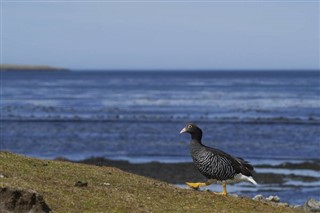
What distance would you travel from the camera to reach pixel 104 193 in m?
15.4

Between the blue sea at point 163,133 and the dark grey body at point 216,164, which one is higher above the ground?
the dark grey body at point 216,164

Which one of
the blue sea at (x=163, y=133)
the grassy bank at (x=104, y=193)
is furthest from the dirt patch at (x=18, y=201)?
the blue sea at (x=163, y=133)

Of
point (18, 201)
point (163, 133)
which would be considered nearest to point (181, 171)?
point (163, 133)

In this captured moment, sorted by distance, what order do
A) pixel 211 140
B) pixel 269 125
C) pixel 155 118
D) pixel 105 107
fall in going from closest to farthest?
1. pixel 211 140
2. pixel 269 125
3. pixel 155 118
4. pixel 105 107

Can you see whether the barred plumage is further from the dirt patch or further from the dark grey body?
the dirt patch

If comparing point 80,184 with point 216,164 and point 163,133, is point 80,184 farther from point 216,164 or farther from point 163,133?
point 163,133

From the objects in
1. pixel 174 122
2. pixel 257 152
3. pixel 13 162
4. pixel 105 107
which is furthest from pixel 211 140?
pixel 105 107

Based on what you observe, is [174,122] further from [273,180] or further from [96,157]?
[273,180]

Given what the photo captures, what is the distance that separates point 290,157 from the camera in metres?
40.8

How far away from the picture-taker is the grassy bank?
14.4 metres

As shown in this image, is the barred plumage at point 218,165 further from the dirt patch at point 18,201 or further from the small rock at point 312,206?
the dirt patch at point 18,201

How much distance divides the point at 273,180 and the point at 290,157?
8.49 metres

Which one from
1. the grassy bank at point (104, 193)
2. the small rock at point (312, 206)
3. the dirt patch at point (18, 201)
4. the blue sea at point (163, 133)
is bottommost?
the blue sea at point (163, 133)

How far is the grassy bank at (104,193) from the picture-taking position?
14.4 m
